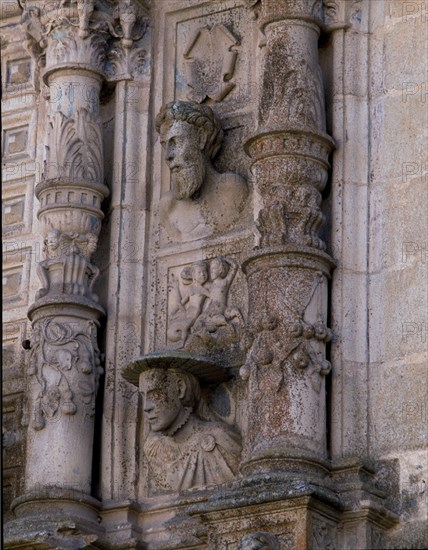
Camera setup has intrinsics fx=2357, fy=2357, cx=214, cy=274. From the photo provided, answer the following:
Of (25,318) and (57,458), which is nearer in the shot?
(57,458)

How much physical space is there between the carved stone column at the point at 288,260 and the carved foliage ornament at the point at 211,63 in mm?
503

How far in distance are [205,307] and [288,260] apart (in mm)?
835

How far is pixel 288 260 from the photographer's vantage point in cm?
1285

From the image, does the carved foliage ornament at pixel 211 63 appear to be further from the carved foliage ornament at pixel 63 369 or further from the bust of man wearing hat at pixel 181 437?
the bust of man wearing hat at pixel 181 437

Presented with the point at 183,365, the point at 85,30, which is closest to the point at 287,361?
the point at 183,365

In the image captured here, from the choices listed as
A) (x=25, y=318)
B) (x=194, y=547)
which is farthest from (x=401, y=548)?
(x=25, y=318)

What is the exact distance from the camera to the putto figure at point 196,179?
13586 millimetres

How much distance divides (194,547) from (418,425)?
55.2 inches

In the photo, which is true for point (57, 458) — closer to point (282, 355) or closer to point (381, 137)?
point (282, 355)

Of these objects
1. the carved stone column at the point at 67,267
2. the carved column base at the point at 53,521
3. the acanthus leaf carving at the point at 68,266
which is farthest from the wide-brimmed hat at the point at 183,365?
the carved column base at the point at 53,521

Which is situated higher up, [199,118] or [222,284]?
[199,118]

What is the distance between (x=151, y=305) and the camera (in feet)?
45.0

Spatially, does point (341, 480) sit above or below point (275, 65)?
below

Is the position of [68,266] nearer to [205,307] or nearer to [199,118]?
A: [205,307]
